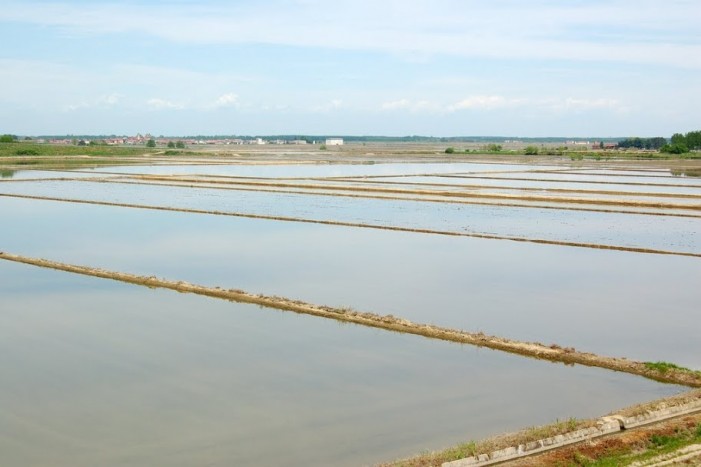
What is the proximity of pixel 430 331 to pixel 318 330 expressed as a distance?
3.64ft

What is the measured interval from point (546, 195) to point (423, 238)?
8863 millimetres

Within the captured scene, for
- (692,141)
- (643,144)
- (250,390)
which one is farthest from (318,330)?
(643,144)

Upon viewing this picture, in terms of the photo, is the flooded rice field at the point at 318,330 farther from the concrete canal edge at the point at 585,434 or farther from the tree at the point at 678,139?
the tree at the point at 678,139

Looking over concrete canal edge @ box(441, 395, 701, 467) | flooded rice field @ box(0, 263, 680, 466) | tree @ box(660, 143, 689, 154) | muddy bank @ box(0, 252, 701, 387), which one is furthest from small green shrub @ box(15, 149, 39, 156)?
concrete canal edge @ box(441, 395, 701, 467)

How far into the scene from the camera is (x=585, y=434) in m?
5.05

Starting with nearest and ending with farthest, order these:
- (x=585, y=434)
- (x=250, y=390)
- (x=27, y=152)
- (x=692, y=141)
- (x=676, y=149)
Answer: (x=585, y=434)
(x=250, y=390)
(x=27, y=152)
(x=676, y=149)
(x=692, y=141)

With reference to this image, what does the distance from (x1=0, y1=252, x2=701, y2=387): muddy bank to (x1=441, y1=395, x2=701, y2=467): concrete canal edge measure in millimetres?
645

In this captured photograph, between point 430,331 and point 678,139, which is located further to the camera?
point 678,139

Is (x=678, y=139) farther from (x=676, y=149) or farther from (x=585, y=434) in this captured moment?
(x=585, y=434)

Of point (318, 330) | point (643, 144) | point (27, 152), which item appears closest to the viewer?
point (318, 330)

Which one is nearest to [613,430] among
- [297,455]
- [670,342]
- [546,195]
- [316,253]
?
[297,455]

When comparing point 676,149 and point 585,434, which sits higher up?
point 676,149

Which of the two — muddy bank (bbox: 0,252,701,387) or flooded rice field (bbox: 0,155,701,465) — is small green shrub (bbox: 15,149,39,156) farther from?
muddy bank (bbox: 0,252,701,387)

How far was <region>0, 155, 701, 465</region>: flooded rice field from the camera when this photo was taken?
17.0 ft
